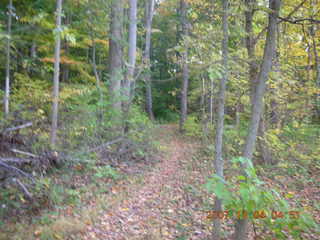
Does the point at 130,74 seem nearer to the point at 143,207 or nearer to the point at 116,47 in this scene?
the point at 116,47

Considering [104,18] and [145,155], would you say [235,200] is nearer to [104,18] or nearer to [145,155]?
[145,155]

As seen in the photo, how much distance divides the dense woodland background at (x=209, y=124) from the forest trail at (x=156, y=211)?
0.35 meters

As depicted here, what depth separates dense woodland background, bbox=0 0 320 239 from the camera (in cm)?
367

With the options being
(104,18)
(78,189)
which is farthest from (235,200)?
(104,18)

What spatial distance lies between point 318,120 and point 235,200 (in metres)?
10.5

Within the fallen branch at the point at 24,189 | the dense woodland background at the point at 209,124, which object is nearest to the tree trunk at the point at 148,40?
the dense woodland background at the point at 209,124

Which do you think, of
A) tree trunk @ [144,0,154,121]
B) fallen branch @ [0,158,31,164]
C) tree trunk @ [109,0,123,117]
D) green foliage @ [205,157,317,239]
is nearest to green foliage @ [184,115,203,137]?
tree trunk @ [144,0,154,121]

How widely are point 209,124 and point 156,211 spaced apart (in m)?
8.90

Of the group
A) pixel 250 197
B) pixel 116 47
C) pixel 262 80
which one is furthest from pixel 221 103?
pixel 116 47

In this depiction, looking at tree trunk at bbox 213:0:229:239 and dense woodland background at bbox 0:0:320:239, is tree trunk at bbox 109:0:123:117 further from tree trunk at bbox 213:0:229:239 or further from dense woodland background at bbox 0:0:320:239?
tree trunk at bbox 213:0:229:239

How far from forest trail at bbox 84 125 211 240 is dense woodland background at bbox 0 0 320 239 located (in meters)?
0.35

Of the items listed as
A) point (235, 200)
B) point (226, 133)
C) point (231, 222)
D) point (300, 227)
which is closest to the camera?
point (235, 200)

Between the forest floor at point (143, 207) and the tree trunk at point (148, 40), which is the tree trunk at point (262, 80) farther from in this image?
the tree trunk at point (148, 40)

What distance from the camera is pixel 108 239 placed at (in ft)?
13.9
